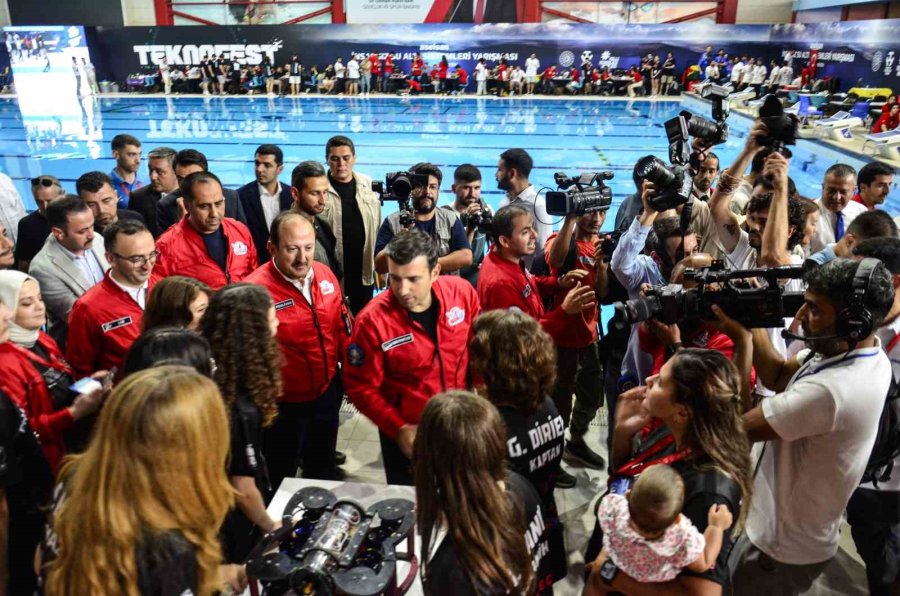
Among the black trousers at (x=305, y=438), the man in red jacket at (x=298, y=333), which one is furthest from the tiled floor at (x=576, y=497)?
the man in red jacket at (x=298, y=333)

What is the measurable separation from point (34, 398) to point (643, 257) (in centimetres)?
257

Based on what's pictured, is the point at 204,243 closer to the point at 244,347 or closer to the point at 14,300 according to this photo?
the point at 14,300

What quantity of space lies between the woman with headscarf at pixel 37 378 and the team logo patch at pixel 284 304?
80 centimetres

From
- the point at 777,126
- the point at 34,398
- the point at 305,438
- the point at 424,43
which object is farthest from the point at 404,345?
the point at 424,43

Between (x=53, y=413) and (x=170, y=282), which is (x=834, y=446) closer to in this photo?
(x=170, y=282)

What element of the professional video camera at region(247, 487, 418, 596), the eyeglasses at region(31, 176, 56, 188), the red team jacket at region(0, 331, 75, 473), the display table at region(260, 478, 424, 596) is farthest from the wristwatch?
the eyeglasses at region(31, 176, 56, 188)

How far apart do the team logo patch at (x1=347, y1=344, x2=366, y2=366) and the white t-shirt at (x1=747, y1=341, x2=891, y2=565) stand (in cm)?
146

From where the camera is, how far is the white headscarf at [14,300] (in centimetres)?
226

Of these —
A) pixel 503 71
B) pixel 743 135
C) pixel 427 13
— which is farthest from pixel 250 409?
pixel 427 13

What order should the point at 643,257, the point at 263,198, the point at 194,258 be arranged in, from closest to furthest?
the point at 643,257 → the point at 194,258 → the point at 263,198

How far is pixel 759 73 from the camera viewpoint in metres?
18.5

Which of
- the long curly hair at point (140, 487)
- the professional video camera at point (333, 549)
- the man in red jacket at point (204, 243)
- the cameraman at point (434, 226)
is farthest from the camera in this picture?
the cameraman at point (434, 226)

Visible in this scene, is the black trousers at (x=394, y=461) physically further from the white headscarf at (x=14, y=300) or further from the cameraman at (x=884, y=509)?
the cameraman at (x=884, y=509)

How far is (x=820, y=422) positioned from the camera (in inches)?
Answer: 68.6
